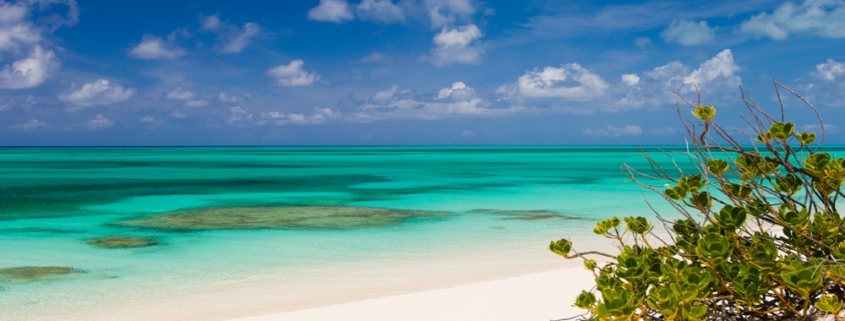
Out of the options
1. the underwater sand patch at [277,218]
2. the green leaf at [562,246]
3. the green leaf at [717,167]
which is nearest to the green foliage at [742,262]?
the green leaf at [717,167]

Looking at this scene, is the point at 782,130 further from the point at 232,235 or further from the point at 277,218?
the point at 277,218

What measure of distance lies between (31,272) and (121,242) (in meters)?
2.74

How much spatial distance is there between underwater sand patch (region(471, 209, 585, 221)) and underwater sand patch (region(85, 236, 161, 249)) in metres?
6.99

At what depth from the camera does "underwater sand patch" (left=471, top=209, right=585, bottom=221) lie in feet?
46.6

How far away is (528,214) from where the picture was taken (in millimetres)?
15000

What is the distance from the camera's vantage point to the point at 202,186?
2506cm

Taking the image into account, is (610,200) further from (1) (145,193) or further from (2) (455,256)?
(1) (145,193)

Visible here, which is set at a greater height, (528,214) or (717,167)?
(717,167)

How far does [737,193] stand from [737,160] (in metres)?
0.14

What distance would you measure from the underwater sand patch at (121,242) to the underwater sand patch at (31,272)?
1.83 m

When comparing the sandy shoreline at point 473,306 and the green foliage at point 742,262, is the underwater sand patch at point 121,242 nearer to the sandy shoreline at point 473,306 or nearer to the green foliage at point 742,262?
the sandy shoreline at point 473,306

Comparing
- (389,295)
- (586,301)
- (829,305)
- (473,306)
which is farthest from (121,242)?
(829,305)

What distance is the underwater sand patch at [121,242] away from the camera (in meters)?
10.6

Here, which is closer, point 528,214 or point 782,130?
point 782,130
